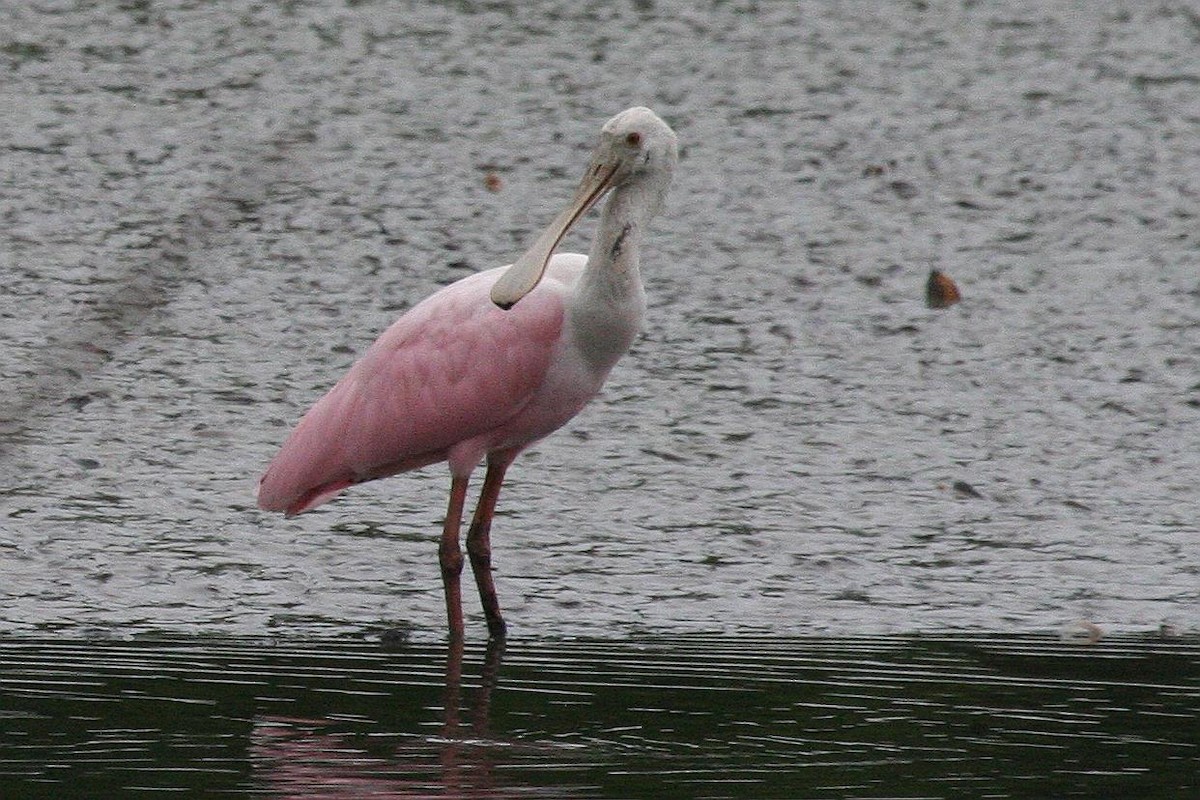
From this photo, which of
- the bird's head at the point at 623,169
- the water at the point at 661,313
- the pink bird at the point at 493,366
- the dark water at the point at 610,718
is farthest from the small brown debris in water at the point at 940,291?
the dark water at the point at 610,718

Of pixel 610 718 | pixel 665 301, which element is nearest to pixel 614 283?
pixel 610 718

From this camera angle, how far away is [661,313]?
33.9 ft

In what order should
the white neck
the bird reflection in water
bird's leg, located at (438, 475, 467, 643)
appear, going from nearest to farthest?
the bird reflection in water
bird's leg, located at (438, 475, 467, 643)
the white neck

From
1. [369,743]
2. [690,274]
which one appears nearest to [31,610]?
[369,743]

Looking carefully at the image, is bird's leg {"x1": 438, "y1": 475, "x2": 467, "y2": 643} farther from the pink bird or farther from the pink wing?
the pink wing

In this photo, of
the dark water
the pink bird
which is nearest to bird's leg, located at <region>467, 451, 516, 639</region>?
the pink bird

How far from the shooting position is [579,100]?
1346 centimetres

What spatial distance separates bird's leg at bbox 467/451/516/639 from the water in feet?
0.26

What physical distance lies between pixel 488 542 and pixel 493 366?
49 centimetres

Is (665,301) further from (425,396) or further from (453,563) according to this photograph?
(453,563)

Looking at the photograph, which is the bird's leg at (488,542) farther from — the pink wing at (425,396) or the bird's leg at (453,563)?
the pink wing at (425,396)

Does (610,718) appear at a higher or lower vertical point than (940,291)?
higher

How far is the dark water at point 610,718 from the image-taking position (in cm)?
497

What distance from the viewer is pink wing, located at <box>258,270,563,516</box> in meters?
7.19
